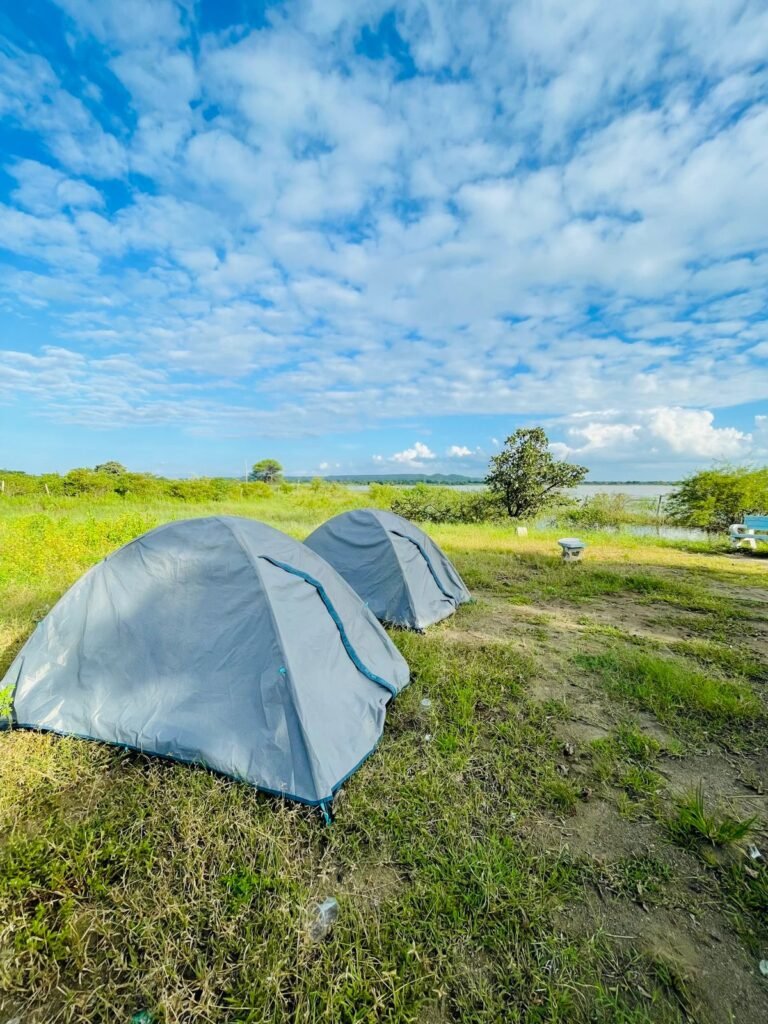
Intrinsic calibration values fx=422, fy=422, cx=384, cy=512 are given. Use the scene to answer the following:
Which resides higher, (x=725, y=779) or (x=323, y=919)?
(x=323, y=919)

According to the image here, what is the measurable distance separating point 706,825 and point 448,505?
2139 centimetres

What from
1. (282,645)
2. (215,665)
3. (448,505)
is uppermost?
(282,645)

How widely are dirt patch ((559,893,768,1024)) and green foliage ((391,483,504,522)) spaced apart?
20.0 meters

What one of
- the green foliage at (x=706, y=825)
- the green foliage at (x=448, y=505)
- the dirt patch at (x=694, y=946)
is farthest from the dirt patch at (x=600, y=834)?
the green foliage at (x=448, y=505)

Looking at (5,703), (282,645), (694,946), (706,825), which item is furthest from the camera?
(5,703)

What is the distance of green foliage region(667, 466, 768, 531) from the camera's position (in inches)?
591

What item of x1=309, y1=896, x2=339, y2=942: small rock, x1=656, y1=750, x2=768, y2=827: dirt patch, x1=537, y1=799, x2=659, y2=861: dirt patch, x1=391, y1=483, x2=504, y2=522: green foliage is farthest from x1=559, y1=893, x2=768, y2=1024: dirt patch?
x1=391, y1=483, x2=504, y2=522: green foliage

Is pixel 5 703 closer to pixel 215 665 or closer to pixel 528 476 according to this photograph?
pixel 215 665

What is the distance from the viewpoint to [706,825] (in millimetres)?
2342

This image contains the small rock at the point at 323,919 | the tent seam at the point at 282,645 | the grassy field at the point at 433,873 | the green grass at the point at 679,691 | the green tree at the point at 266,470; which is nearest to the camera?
the grassy field at the point at 433,873

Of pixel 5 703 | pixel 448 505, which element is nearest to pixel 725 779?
pixel 5 703

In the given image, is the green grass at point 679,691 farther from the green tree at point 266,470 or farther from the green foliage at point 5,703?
the green tree at point 266,470

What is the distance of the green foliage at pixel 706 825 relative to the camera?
7.59 ft

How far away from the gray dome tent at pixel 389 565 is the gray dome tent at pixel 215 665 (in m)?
1.90
